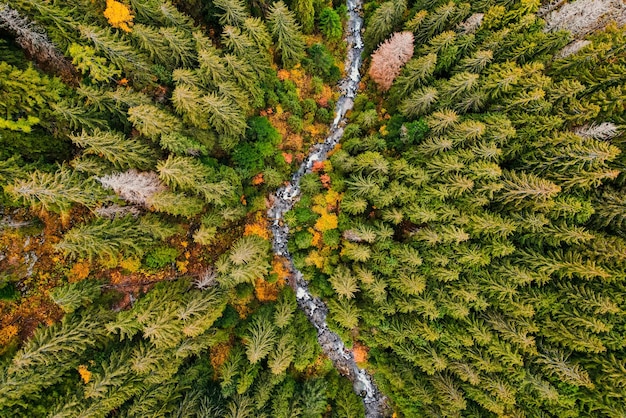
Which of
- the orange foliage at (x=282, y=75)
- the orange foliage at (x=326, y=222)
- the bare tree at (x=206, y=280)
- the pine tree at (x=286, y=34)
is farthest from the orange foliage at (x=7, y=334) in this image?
the pine tree at (x=286, y=34)

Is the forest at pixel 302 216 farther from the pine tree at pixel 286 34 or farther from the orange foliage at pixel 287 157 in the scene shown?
the orange foliage at pixel 287 157

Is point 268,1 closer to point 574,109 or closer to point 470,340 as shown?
point 574,109

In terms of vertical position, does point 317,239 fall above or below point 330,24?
below

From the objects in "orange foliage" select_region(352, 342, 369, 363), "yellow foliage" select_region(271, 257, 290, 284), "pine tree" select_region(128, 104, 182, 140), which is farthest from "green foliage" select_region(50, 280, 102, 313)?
"orange foliage" select_region(352, 342, 369, 363)

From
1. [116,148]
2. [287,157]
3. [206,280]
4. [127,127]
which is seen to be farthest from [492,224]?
[127,127]

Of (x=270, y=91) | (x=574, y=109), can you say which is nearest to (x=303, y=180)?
(x=270, y=91)

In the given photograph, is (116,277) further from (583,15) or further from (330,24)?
(583,15)
